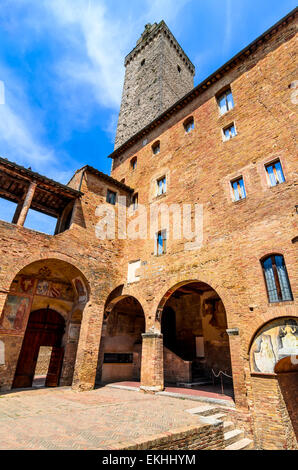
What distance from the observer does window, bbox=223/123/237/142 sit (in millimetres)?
12367

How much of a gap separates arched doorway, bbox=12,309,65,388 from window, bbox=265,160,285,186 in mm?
13138

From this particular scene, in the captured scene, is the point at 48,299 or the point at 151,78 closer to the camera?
the point at 48,299

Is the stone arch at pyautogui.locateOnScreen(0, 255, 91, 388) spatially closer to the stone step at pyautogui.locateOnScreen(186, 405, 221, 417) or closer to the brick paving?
the brick paving

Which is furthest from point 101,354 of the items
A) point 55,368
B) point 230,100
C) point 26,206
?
point 230,100

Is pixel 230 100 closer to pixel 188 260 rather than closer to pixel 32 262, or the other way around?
pixel 188 260

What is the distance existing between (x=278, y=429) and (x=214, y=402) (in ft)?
6.79

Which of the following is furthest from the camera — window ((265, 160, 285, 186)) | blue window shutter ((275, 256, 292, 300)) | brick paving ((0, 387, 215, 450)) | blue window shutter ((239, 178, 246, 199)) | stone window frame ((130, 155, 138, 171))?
stone window frame ((130, 155, 138, 171))

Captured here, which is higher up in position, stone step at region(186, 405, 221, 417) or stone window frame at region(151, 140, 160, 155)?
stone window frame at region(151, 140, 160, 155)

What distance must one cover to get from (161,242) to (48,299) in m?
7.10

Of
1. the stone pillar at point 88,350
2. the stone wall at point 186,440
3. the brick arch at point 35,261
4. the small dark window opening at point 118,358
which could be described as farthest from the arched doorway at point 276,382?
the small dark window opening at point 118,358

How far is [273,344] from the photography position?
25.6 feet

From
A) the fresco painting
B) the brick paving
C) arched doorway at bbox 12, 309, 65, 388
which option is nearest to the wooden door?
arched doorway at bbox 12, 309, 65, 388

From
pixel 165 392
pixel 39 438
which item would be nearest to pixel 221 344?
pixel 165 392
